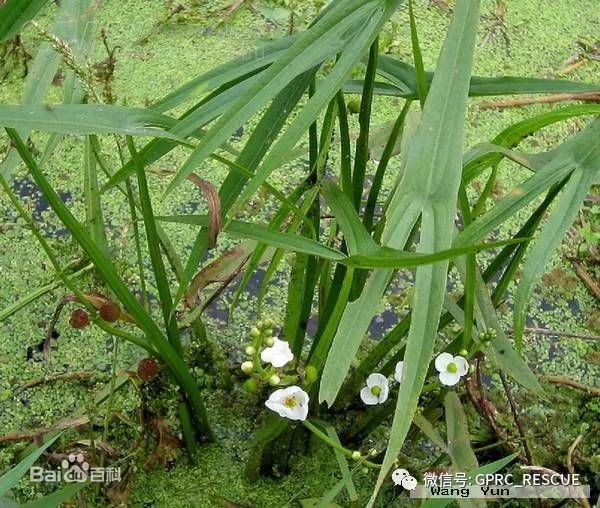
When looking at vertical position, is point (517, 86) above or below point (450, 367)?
above

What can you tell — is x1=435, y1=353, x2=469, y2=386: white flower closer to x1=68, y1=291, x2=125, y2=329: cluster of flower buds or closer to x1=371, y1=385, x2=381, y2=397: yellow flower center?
x1=371, y1=385, x2=381, y2=397: yellow flower center

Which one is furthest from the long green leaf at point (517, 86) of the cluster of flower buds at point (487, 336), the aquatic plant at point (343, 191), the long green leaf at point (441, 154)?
the cluster of flower buds at point (487, 336)

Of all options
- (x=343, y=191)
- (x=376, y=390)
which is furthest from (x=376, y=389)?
(x=343, y=191)

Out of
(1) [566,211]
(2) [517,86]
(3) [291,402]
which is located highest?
(2) [517,86]

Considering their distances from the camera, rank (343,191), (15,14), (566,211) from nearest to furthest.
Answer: (15,14) → (566,211) → (343,191)

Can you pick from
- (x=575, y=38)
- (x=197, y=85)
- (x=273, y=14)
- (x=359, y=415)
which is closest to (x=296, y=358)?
(x=359, y=415)

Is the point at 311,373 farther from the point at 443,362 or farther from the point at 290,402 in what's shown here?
the point at 443,362
